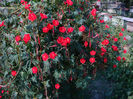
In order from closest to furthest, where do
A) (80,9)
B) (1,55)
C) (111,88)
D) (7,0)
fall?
1. (1,55)
2. (80,9)
3. (7,0)
4. (111,88)

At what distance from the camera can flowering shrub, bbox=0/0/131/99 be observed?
1725mm

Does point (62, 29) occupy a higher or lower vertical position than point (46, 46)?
higher

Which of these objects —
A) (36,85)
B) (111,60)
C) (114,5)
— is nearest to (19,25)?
(36,85)

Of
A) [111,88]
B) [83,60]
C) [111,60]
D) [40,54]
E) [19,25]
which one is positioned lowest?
[111,88]

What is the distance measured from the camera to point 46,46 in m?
1.80

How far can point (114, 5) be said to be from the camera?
10875 millimetres

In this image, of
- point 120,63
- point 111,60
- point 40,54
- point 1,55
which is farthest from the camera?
point 120,63

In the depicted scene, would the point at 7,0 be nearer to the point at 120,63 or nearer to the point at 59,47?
the point at 59,47

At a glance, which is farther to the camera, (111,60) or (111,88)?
(111,88)

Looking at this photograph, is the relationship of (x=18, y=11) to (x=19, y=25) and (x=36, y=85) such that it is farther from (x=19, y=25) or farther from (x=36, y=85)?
(x=36, y=85)

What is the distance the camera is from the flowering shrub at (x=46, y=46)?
172 centimetres

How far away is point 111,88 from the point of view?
115 inches

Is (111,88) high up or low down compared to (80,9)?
down

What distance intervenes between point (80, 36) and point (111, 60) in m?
0.99
